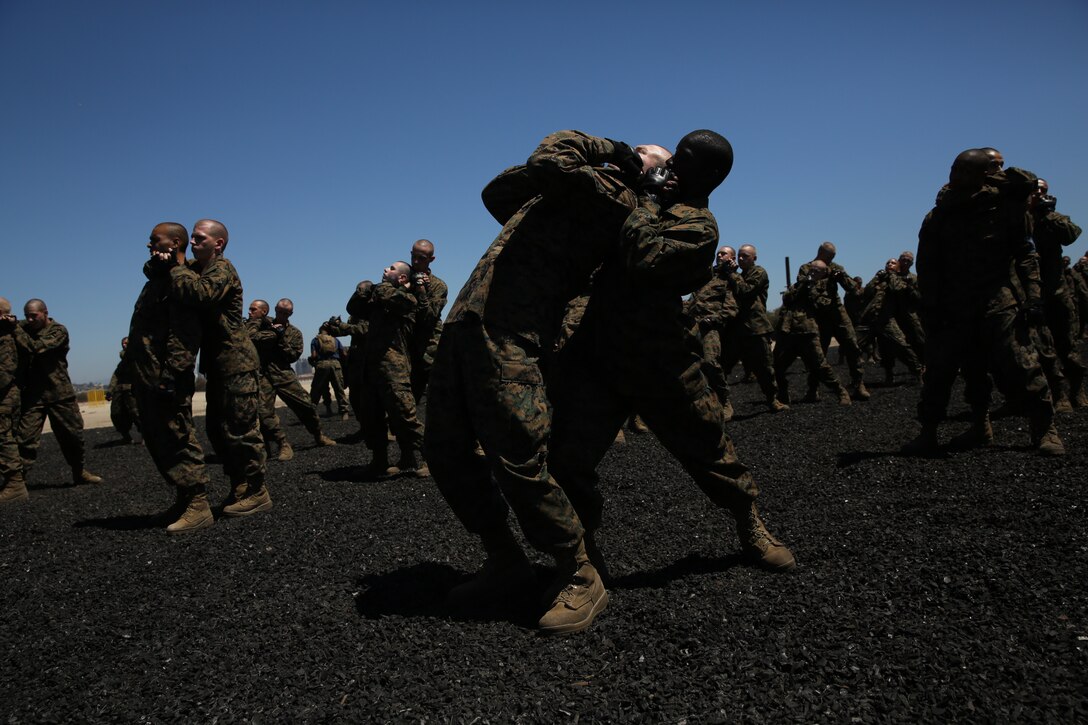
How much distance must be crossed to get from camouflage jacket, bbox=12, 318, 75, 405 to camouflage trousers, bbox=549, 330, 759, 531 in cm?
794

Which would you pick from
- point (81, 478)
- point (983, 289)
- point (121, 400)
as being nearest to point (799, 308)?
point (983, 289)

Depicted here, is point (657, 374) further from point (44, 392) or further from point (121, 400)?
point (121, 400)

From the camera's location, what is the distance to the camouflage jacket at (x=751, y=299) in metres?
10.6

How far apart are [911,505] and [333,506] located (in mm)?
4355

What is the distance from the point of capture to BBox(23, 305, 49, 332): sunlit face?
8773 mm

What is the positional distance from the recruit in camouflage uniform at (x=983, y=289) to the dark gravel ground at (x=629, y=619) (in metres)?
0.59

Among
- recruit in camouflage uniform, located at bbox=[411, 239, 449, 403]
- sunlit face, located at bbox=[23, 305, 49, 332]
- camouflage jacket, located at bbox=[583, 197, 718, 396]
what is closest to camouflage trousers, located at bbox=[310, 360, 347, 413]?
sunlit face, located at bbox=[23, 305, 49, 332]

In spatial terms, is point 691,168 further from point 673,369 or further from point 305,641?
point 305,641

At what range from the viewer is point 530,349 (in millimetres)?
3172

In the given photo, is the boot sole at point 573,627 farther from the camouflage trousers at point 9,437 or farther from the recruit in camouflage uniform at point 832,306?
the recruit in camouflage uniform at point 832,306

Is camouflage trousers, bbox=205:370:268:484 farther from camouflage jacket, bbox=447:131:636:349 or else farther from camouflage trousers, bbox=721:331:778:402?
camouflage trousers, bbox=721:331:778:402

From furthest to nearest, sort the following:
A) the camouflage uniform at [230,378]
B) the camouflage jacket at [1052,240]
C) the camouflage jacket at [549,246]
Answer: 1. the camouflage jacket at [1052,240]
2. the camouflage uniform at [230,378]
3. the camouflage jacket at [549,246]

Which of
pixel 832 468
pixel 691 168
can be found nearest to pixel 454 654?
pixel 691 168

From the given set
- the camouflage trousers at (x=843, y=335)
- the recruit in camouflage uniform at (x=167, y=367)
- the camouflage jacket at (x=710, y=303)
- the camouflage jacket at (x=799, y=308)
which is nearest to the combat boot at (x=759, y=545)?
the recruit in camouflage uniform at (x=167, y=367)
